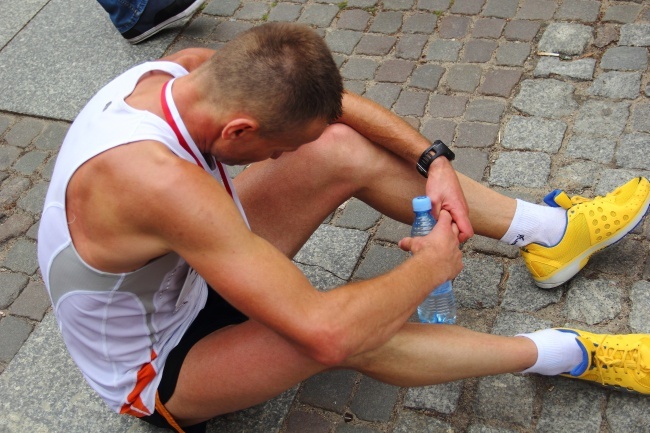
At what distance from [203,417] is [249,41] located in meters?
1.20

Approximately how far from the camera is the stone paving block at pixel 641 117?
361 centimetres

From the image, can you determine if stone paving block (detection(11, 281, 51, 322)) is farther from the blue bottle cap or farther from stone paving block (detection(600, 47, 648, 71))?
stone paving block (detection(600, 47, 648, 71))

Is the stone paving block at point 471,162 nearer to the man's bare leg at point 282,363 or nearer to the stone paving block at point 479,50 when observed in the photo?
the stone paving block at point 479,50

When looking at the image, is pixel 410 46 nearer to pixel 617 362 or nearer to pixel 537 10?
pixel 537 10

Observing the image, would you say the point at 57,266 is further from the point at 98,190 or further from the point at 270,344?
the point at 270,344

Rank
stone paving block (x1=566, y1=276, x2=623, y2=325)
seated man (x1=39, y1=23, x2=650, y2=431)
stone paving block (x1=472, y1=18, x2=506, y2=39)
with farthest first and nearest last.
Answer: stone paving block (x1=472, y1=18, x2=506, y2=39)
stone paving block (x1=566, y1=276, x2=623, y2=325)
seated man (x1=39, y1=23, x2=650, y2=431)

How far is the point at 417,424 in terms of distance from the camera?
276cm

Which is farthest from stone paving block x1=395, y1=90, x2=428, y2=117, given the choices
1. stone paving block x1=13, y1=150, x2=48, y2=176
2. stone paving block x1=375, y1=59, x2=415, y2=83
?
stone paving block x1=13, y1=150, x2=48, y2=176

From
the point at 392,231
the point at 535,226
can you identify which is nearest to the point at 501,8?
the point at 392,231

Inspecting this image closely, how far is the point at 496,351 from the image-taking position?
2609 mm

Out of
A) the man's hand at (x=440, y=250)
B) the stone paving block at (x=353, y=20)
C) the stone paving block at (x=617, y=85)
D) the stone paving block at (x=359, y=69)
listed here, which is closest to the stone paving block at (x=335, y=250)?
the man's hand at (x=440, y=250)

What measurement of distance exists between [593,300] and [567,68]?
145 centimetres

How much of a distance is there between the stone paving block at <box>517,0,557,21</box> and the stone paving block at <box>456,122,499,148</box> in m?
0.86

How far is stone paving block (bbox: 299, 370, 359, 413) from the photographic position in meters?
2.88
